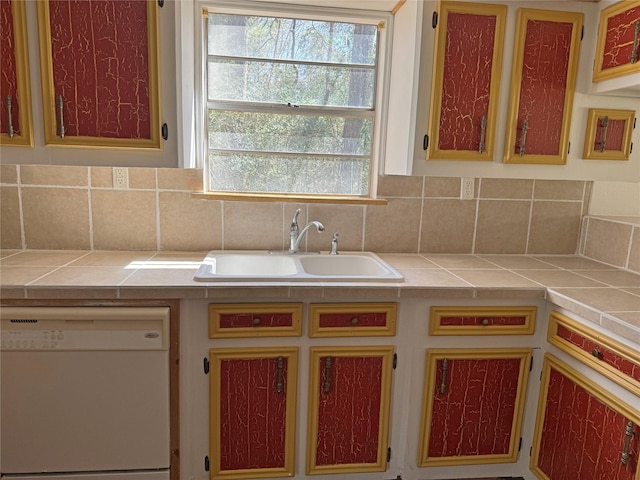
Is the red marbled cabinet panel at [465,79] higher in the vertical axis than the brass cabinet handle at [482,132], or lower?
higher

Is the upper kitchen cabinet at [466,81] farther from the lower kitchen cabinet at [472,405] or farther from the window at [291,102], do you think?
the lower kitchen cabinet at [472,405]

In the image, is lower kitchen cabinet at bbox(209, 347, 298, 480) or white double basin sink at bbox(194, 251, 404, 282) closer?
lower kitchen cabinet at bbox(209, 347, 298, 480)

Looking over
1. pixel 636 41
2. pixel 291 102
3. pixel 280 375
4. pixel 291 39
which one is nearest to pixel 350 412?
pixel 280 375

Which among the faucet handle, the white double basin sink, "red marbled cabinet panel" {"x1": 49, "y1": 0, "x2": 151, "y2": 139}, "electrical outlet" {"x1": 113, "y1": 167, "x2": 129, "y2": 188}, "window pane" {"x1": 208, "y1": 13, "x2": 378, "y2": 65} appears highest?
"window pane" {"x1": 208, "y1": 13, "x2": 378, "y2": 65}

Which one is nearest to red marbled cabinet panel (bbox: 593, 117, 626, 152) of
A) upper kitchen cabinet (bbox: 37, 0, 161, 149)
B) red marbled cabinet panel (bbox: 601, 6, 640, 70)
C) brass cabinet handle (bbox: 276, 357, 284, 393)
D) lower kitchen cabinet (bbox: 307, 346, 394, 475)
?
red marbled cabinet panel (bbox: 601, 6, 640, 70)

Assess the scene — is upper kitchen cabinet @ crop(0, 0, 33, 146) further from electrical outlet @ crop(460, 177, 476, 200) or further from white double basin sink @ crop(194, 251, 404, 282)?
electrical outlet @ crop(460, 177, 476, 200)

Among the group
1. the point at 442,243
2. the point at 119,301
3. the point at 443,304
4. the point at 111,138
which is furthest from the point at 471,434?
the point at 111,138

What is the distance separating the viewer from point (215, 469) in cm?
167

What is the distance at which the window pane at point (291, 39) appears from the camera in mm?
1994

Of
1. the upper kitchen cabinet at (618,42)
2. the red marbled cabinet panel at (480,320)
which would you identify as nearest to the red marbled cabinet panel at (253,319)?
the red marbled cabinet panel at (480,320)

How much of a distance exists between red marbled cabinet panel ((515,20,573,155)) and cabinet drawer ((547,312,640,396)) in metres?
0.75

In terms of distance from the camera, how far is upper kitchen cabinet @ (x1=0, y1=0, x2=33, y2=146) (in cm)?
155

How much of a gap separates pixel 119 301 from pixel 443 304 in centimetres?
120

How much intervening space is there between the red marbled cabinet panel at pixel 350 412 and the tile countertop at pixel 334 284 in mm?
305
